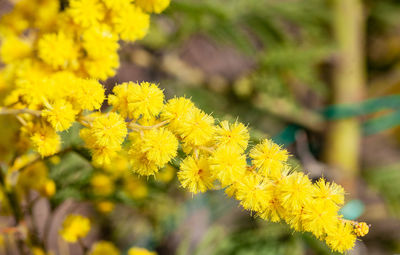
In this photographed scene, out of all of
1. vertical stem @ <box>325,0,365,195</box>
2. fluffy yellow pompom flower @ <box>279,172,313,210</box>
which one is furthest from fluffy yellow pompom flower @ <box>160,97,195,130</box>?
vertical stem @ <box>325,0,365,195</box>

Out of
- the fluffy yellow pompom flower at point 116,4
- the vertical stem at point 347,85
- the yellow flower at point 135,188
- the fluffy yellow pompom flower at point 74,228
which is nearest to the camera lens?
the fluffy yellow pompom flower at point 116,4

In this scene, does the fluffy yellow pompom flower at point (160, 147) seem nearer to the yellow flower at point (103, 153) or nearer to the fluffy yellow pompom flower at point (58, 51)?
the yellow flower at point (103, 153)

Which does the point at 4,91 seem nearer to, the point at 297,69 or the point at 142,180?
the point at 142,180

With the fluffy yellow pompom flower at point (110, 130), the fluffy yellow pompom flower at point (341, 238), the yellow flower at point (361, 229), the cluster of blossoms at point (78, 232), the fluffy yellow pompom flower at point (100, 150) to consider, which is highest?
the fluffy yellow pompom flower at point (110, 130)

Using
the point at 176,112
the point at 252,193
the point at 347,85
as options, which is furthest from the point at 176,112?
the point at 347,85

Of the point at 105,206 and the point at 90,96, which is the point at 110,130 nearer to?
the point at 90,96

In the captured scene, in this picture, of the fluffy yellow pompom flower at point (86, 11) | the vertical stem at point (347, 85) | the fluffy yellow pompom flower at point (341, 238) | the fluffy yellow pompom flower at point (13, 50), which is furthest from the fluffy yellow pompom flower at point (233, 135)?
the vertical stem at point (347, 85)
